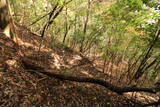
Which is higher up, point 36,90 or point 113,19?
Answer: point 113,19

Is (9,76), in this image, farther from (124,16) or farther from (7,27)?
(124,16)

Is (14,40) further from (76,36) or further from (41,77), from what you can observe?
(76,36)

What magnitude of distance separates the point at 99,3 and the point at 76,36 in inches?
201

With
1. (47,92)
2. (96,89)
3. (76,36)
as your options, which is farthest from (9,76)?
(76,36)

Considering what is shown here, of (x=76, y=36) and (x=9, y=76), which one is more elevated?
(x=9, y=76)

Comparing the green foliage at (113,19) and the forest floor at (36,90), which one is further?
the green foliage at (113,19)

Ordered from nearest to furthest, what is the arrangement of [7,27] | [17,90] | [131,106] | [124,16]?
[17,90] < [131,106] < [7,27] < [124,16]

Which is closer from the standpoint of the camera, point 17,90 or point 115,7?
point 17,90

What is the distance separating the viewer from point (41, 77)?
443cm

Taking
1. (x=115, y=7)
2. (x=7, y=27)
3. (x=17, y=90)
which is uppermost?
(x=115, y=7)

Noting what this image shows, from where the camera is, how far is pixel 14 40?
5125mm

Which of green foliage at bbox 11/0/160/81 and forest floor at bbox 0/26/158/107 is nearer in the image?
forest floor at bbox 0/26/158/107

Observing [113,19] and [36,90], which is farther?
[113,19]

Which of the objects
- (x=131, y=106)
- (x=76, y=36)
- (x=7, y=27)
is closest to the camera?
(x=131, y=106)
